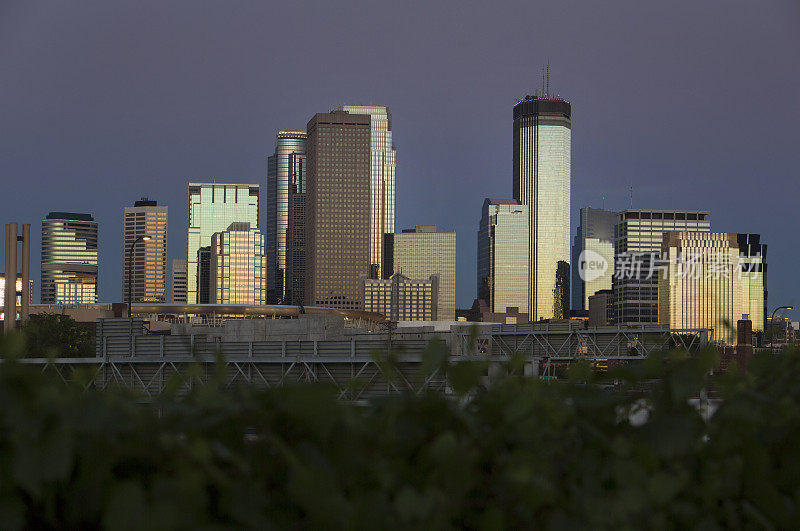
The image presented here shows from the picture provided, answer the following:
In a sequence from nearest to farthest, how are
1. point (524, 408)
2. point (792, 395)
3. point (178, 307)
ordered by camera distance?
1. point (524, 408)
2. point (792, 395)
3. point (178, 307)

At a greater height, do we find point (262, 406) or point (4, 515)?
point (262, 406)

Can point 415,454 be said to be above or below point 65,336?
above

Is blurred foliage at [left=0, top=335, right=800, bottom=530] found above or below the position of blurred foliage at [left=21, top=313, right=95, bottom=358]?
above

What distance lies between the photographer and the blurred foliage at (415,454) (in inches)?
66.4

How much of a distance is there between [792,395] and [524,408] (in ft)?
3.97

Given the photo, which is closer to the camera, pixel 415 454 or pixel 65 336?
pixel 415 454

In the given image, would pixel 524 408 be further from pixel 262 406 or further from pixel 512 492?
pixel 262 406

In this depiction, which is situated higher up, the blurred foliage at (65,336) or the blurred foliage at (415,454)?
the blurred foliage at (415,454)

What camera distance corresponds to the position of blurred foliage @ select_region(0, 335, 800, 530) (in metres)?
1.69

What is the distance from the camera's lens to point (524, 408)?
2.12 m

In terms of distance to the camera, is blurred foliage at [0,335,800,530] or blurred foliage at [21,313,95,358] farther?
blurred foliage at [21,313,95,358]

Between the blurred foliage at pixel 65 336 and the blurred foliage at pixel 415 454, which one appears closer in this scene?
the blurred foliage at pixel 415 454

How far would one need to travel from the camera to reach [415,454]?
2.07 m

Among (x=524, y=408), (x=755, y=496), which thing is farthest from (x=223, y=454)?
(x=755, y=496)
